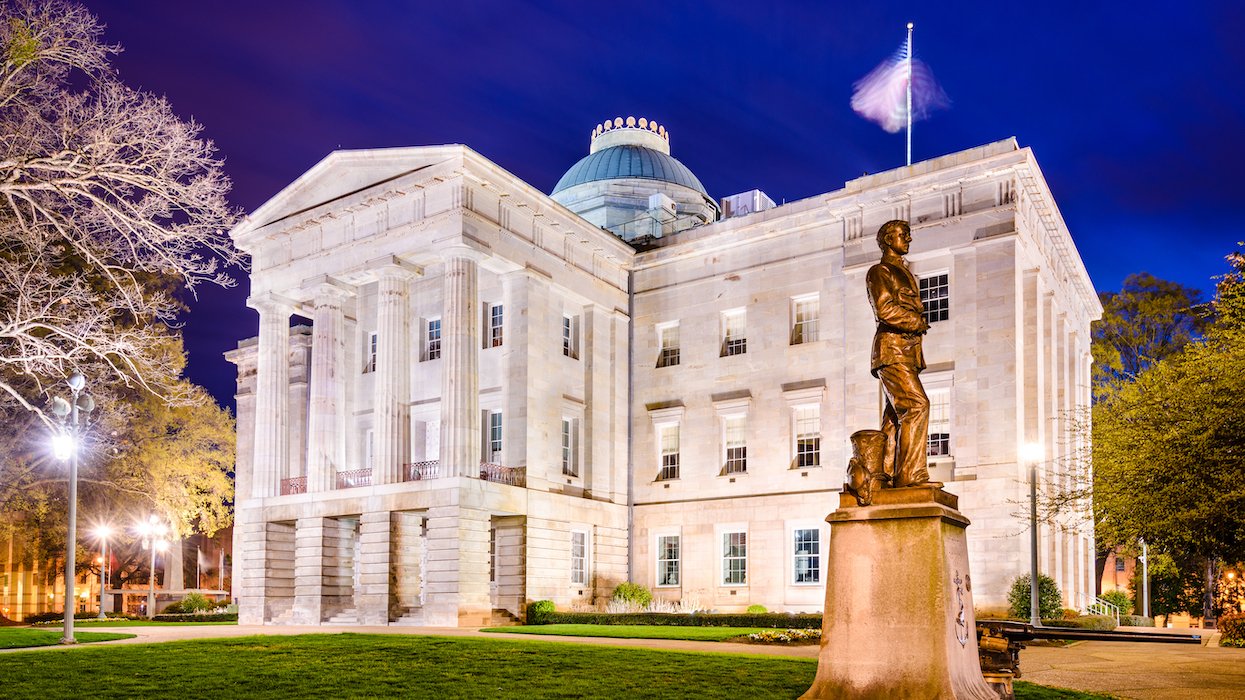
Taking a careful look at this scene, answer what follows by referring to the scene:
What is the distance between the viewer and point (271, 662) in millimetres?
18547

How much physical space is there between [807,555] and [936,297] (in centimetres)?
1020

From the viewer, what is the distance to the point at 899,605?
1084 cm

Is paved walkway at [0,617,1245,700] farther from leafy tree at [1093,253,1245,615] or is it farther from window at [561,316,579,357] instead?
window at [561,316,579,357]

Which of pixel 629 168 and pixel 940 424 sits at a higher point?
pixel 629 168

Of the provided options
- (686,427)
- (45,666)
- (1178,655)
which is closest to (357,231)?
(686,427)

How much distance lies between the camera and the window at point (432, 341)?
1703 inches

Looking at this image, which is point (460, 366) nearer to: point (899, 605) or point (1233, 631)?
point (1233, 631)

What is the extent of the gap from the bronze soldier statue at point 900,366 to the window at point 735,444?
95.8 feet

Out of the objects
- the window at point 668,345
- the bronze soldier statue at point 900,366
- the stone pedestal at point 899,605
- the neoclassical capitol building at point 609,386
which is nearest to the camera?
the stone pedestal at point 899,605

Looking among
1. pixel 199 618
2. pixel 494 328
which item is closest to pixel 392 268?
pixel 494 328

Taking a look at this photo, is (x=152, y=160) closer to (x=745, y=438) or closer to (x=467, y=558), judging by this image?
(x=467, y=558)

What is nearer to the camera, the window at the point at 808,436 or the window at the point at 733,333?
the window at the point at 808,436

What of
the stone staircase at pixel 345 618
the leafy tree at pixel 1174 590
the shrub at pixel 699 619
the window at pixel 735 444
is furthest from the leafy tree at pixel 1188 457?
the leafy tree at pixel 1174 590

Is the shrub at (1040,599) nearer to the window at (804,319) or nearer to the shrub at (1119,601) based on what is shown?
the window at (804,319)
